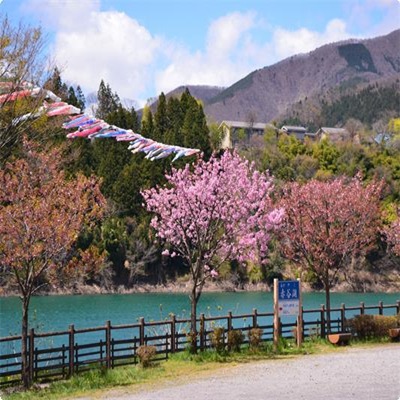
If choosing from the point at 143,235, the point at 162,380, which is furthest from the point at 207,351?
the point at 143,235

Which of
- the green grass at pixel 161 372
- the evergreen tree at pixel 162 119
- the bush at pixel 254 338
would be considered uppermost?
the evergreen tree at pixel 162 119

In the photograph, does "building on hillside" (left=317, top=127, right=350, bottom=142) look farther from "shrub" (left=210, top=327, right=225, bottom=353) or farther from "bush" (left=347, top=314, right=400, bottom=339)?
"shrub" (left=210, top=327, right=225, bottom=353)

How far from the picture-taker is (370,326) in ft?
76.1

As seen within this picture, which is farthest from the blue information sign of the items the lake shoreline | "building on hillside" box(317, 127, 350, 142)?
"building on hillside" box(317, 127, 350, 142)

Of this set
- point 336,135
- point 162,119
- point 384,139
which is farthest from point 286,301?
point 336,135

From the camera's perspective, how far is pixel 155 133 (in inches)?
2943

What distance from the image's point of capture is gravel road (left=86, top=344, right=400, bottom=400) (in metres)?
13.3

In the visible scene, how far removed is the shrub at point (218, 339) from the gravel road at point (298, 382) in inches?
65.4

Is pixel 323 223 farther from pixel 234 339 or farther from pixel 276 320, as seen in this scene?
pixel 234 339

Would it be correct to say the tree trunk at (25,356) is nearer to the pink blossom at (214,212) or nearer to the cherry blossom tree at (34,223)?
the cherry blossom tree at (34,223)

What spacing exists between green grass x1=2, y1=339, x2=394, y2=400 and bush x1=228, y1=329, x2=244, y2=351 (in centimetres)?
23

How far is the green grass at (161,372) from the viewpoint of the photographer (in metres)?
15.7

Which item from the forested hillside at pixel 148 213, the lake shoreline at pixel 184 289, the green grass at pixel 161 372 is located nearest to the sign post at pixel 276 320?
the green grass at pixel 161 372

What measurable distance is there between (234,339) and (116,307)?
31.8 meters
